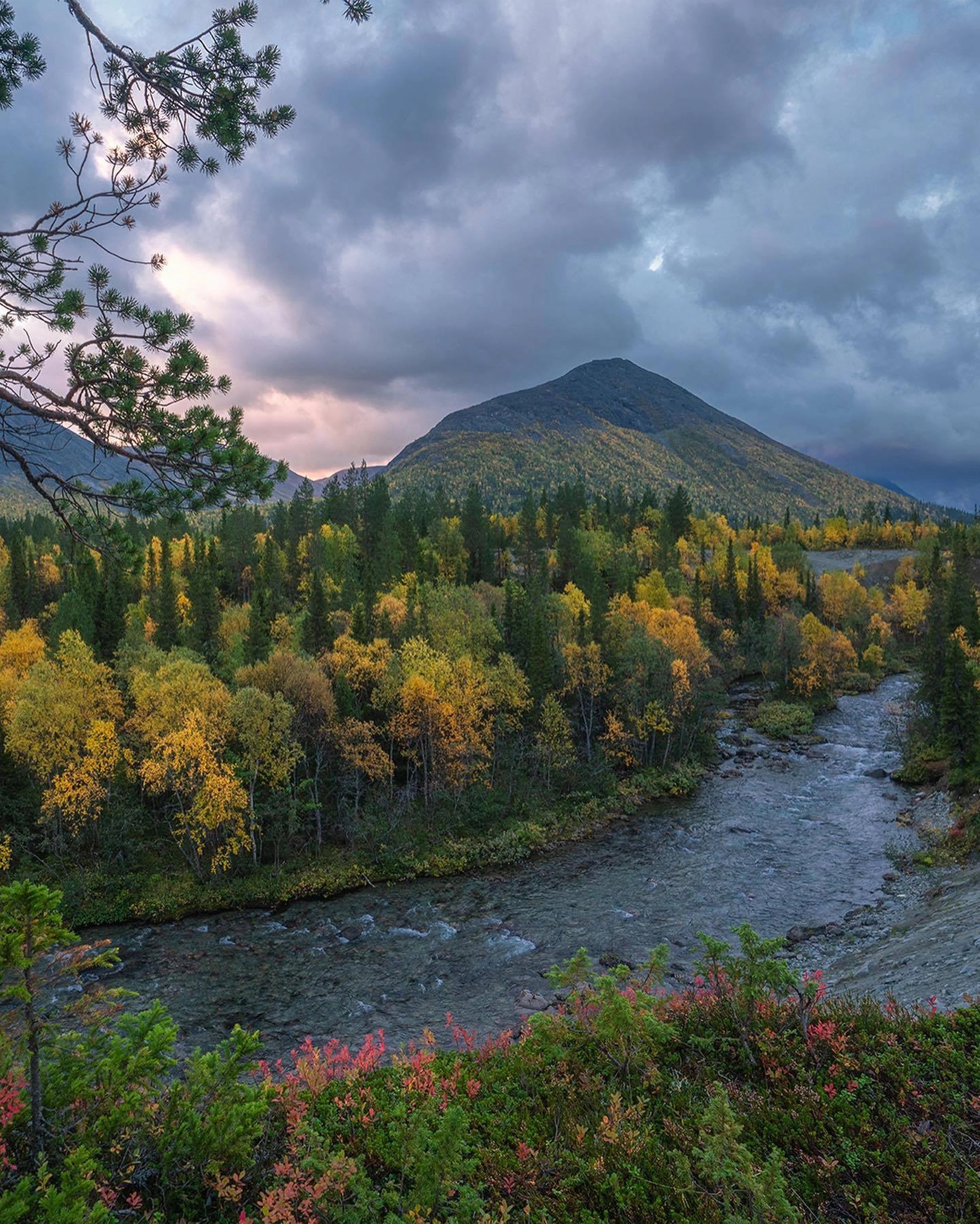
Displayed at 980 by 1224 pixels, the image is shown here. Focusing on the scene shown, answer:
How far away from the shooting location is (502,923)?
102ft

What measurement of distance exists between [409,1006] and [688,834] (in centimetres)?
2405

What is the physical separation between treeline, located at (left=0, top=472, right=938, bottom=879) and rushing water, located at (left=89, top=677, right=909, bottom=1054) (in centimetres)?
659

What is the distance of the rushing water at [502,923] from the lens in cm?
2419

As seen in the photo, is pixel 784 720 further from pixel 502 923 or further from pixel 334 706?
pixel 334 706

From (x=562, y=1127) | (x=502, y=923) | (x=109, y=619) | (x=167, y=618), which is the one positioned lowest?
(x=502, y=923)

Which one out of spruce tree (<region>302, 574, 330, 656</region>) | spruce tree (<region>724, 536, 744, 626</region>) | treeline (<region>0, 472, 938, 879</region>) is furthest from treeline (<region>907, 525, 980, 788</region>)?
spruce tree (<region>302, 574, 330, 656</region>)

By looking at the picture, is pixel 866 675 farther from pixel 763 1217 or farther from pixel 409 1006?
pixel 763 1217

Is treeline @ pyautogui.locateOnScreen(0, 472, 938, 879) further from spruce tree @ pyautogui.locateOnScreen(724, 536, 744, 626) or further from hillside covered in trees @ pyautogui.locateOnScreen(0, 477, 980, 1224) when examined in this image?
spruce tree @ pyautogui.locateOnScreen(724, 536, 744, 626)

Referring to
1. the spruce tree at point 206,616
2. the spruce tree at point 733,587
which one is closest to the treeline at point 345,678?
the spruce tree at point 206,616

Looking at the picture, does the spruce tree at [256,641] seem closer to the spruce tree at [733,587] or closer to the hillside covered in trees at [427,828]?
the hillside covered in trees at [427,828]

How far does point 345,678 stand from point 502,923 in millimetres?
22121

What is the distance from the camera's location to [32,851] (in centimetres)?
3816

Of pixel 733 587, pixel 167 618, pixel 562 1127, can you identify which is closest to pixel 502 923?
pixel 562 1127

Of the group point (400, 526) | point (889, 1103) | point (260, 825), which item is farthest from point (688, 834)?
point (400, 526)
